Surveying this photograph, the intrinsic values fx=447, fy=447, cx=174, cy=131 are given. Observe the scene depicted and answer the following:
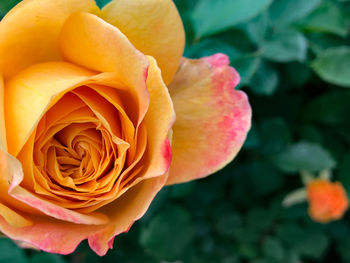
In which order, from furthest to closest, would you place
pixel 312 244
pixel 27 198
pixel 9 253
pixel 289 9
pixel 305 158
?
pixel 312 244 → pixel 305 158 → pixel 289 9 → pixel 9 253 → pixel 27 198

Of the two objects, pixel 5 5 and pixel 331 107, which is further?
pixel 331 107

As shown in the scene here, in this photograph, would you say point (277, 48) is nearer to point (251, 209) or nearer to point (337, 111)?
Result: point (337, 111)

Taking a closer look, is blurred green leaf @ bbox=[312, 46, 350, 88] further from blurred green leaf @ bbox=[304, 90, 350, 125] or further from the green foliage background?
blurred green leaf @ bbox=[304, 90, 350, 125]

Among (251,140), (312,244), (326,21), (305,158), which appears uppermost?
(326,21)

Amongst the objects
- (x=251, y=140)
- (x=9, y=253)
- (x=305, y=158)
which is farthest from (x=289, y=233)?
(x=9, y=253)

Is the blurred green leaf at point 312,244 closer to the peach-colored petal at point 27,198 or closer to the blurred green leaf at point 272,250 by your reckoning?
the blurred green leaf at point 272,250

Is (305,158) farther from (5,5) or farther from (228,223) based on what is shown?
(5,5)
